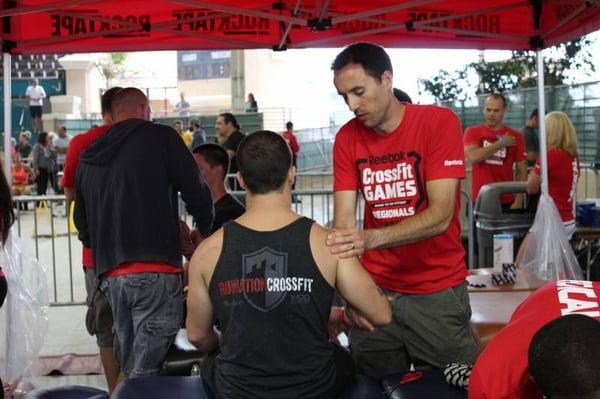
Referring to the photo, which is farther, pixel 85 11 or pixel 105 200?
pixel 85 11

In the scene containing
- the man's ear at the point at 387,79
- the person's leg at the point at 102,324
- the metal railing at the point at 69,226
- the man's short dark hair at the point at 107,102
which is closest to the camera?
the man's ear at the point at 387,79

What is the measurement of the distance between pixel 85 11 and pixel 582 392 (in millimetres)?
4798

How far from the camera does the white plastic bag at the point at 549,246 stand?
5.87 meters

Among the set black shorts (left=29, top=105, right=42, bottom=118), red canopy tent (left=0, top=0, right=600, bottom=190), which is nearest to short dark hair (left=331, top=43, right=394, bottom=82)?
red canopy tent (left=0, top=0, right=600, bottom=190)

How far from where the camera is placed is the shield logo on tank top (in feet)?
7.91

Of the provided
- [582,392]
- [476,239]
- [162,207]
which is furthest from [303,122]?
[582,392]

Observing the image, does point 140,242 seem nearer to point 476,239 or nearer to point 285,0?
point 285,0

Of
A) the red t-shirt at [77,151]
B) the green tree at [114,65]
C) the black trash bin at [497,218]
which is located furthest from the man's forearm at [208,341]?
the green tree at [114,65]

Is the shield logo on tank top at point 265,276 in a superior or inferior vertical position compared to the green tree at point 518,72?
inferior

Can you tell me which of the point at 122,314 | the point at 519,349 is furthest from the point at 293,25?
the point at 519,349

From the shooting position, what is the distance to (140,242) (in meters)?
3.77

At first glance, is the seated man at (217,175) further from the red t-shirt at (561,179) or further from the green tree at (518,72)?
the green tree at (518,72)

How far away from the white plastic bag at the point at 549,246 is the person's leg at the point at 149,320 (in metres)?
3.13

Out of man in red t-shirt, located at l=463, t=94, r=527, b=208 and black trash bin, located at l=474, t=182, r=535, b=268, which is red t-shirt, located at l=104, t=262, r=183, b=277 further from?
man in red t-shirt, located at l=463, t=94, r=527, b=208
